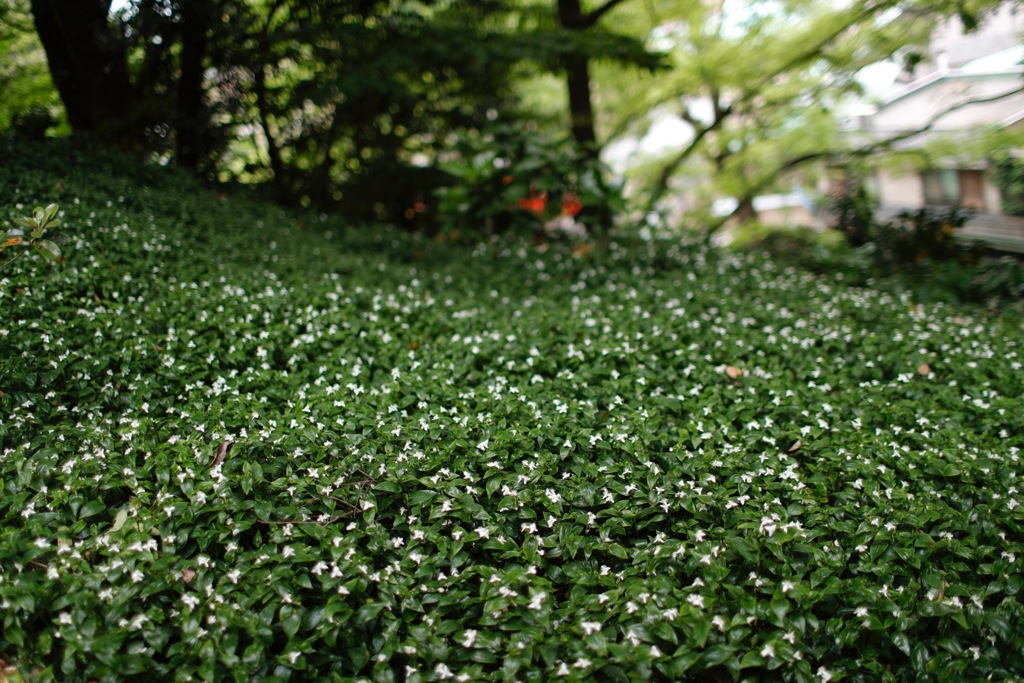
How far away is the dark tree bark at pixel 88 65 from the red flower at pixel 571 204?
4.52m

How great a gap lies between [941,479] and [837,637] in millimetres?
1076

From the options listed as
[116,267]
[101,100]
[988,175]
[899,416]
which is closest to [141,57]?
[101,100]

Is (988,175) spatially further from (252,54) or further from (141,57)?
(141,57)

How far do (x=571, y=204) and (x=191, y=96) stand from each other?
4.30 meters

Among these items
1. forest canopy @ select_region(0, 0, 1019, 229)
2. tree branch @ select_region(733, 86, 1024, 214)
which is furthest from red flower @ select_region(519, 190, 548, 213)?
tree branch @ select_region(733, 86, 1024, 214)

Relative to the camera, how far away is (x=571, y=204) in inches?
271

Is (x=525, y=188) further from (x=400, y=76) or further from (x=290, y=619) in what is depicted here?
(x=290, y=619)

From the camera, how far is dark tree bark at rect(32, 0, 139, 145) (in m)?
5.86

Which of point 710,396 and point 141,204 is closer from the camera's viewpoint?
point 710,396

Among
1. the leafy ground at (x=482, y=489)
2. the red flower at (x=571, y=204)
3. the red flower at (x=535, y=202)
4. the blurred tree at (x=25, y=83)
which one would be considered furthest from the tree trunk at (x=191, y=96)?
the red flower at (x=571, y=204)

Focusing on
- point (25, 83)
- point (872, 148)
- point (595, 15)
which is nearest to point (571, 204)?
point (595, 15)

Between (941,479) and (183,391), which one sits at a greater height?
(183,391)

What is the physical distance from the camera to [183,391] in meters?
3.20

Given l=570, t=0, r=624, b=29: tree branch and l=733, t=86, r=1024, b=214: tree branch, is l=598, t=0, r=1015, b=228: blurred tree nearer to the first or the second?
l=733, t=86, r=1024, b=214: tree branch
